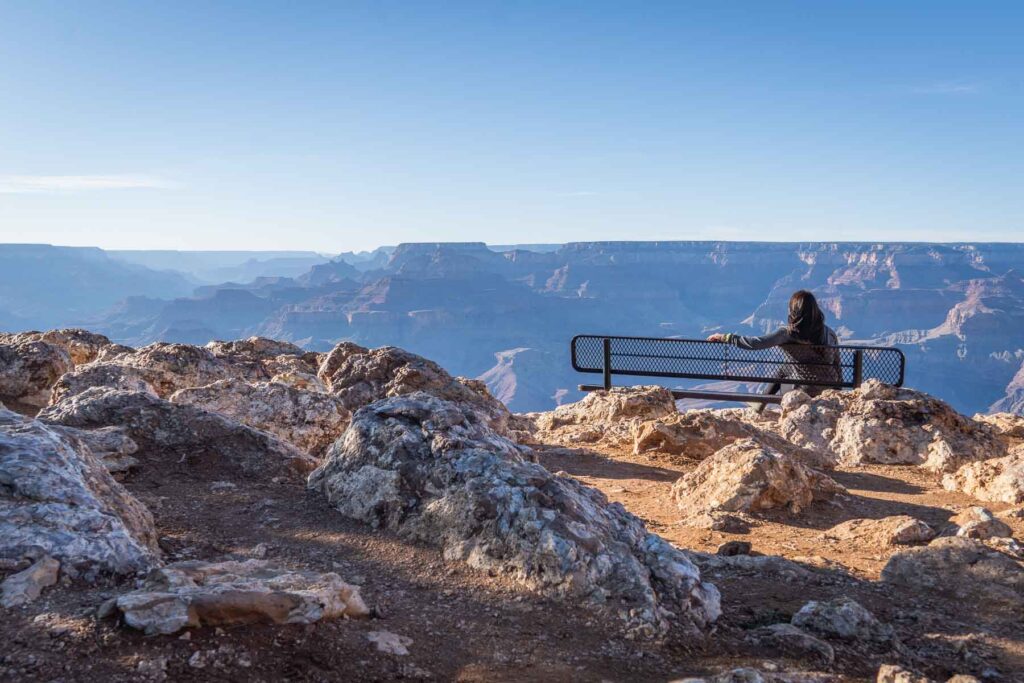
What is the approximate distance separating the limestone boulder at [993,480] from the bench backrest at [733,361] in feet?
9.63

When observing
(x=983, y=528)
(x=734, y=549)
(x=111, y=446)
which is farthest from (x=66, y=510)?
(x=983, y=528)

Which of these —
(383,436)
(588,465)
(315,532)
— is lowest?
(588,465)

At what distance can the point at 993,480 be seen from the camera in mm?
7129

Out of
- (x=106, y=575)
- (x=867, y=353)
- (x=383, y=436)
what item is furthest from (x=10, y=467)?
(x=867, y=353)

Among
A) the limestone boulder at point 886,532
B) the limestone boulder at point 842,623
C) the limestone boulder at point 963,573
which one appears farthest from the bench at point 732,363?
the limestone boulder at point 842,623

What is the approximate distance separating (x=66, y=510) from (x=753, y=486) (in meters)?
5.04

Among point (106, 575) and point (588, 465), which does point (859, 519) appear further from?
point (106, 575)

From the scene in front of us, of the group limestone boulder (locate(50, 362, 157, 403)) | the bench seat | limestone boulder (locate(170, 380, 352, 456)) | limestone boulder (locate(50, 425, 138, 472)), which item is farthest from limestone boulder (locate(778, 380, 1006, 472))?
limestone boulder (locate(50, 362, 157, 403))

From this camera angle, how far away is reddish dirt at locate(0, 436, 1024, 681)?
2752 millimetres

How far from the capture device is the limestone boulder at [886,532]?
5.54 m

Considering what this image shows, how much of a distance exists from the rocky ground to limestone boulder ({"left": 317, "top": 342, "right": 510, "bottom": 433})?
1.83m

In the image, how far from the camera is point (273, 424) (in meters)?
7.40

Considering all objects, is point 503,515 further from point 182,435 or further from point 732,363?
point 732,363

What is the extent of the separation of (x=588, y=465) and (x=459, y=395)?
5.73ft
